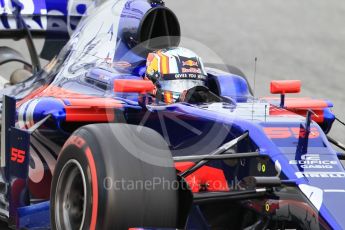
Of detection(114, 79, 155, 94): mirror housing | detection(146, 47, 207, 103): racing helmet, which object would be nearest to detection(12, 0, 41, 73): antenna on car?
detection(146, 47, 207, 103): racing helmet

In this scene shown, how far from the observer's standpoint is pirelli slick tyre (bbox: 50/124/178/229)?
4.02m

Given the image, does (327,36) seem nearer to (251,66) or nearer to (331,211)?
(251,66)

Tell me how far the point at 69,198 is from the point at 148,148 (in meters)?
0.68

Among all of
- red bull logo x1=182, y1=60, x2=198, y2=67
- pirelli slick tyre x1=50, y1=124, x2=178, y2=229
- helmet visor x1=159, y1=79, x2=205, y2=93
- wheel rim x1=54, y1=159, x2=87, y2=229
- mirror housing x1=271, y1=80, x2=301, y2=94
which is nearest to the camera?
pirelli slick tyre x1=50, y1=124, x2=178, y2=229

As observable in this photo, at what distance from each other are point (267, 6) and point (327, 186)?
9.91 m

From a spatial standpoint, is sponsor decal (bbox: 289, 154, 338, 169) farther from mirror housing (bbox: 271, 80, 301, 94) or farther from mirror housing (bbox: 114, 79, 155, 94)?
mirror housing (bbox: 114, 79, 155, 94)

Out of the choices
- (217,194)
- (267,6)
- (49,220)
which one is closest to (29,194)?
(49,220)

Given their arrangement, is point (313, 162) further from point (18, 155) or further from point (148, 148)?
point (18, 155)

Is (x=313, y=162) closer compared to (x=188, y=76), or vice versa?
(x=313, y=162)

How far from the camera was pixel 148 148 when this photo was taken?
13.9 feet

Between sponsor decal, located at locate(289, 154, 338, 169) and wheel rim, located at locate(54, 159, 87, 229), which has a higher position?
sponsor decal, located at locate(289, 154, 338, 169)

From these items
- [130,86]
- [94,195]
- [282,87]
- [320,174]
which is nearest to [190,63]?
[282,87]

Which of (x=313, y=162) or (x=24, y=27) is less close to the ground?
(x=24, y=27)

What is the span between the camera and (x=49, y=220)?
515cm
